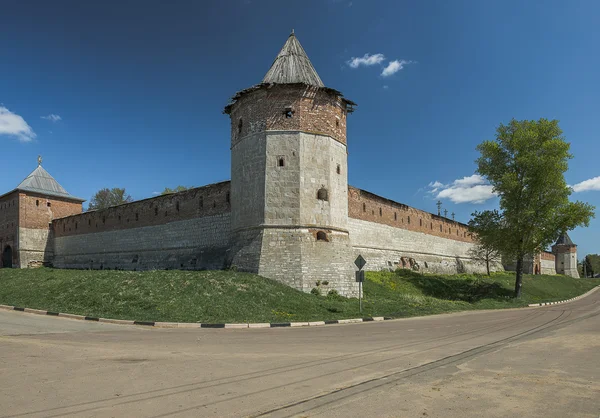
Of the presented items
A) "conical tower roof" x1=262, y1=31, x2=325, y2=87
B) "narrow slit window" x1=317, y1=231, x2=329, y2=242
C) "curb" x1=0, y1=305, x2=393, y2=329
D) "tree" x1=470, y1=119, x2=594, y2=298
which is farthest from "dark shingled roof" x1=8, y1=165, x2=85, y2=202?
"tree" x1=470, y1=119, x2=594, y2=298

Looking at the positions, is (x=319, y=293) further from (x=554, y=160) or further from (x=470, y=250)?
(x=470, y=250)

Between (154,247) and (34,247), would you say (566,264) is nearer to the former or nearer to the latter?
(154,247)

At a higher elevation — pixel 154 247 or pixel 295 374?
pixel 154 247

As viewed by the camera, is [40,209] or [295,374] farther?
[40,209]

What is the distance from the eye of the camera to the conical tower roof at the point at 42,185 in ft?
127

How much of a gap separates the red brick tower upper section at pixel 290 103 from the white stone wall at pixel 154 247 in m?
5.70

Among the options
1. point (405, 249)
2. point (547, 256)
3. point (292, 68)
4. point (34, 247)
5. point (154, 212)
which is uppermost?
point (292, 68)

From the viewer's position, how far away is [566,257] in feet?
231

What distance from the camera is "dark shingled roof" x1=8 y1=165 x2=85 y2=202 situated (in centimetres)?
3859

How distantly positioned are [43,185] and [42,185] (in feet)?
0.33

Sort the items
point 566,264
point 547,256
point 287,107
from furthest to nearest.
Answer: point 566,264
point 547,256
point 287,107

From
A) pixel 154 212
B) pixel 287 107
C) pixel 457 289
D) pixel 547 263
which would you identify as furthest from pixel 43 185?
pixel 547 263

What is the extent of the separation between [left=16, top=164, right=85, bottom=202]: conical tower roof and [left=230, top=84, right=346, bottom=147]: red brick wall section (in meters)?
27.8

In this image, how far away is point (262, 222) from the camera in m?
18.9
